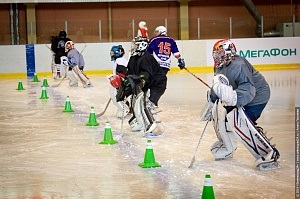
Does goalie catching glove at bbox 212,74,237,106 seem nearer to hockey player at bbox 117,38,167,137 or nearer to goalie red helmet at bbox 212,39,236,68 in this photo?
goalie red helmet at bbox 212,39,236,68

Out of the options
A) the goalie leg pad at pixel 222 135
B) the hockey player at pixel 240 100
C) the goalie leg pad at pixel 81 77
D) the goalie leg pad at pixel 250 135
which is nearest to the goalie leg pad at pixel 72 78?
the goalie leg pad at pixel 81 77

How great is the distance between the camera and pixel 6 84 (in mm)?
18000

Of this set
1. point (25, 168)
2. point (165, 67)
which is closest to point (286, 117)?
point (165, 67)

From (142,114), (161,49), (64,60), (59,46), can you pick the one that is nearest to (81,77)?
(64,60)

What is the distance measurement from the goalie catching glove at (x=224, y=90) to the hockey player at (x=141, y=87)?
2437 millimetres

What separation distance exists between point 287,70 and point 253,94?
48.7 ft

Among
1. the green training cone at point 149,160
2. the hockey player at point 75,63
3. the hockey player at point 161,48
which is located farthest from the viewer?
the hockey player at point 75,63

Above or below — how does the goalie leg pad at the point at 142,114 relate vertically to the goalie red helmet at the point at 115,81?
below

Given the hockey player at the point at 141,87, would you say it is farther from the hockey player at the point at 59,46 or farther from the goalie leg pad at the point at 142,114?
the hockey player at the point at 59,46

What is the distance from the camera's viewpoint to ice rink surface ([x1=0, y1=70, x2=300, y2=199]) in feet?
17.7

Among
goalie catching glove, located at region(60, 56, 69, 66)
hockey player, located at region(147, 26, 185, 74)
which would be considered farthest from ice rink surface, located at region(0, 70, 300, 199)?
goalie catching glove, located at region(60, 56, 69, 66)

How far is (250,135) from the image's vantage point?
234 inches

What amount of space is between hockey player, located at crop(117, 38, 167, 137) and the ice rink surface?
0.59 ft

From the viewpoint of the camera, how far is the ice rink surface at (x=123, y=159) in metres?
5.39
